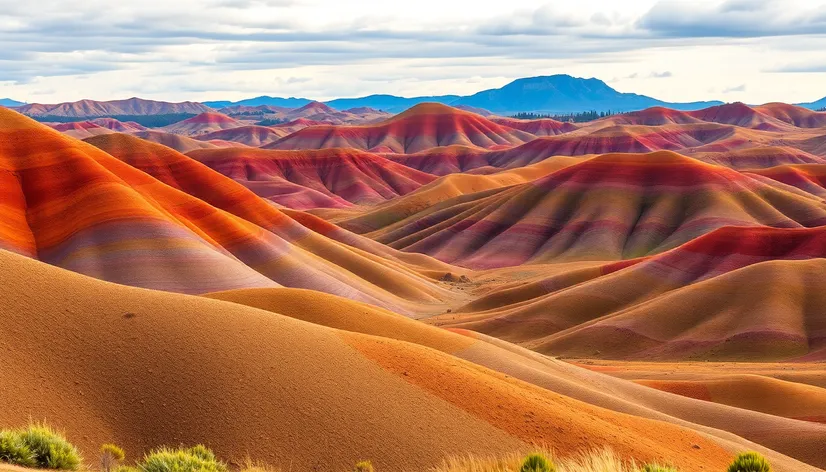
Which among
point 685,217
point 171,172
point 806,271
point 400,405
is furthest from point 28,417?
point 685,217

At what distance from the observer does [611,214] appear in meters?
158

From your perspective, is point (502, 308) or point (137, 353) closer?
point (137, 353)

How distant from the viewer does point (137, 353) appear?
24.6 metres

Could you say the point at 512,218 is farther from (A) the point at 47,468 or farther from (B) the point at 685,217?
(A) the point at 47,468

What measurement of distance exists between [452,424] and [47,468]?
1156 centimetres

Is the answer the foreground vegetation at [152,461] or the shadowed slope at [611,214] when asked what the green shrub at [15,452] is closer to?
the foreground vegetation at [152,461]

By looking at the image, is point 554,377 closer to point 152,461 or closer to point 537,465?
point 537,465

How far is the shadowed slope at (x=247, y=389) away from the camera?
2189 cm

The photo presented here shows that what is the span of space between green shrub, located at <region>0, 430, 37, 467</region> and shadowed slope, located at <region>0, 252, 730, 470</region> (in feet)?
13.2

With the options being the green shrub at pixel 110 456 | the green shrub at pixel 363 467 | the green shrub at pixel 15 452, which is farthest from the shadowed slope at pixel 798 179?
the green shrub at pixel 15 452

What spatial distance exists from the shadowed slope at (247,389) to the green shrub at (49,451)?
3.39 metres

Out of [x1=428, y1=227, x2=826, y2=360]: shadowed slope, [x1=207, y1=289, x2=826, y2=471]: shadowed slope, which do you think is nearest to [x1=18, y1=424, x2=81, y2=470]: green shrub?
[x1=207, y1=289, x2=826, y2=471]: shadowed slope

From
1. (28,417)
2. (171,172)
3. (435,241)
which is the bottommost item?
(435,241)

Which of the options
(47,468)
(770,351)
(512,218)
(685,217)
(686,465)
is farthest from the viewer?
(512,218)
